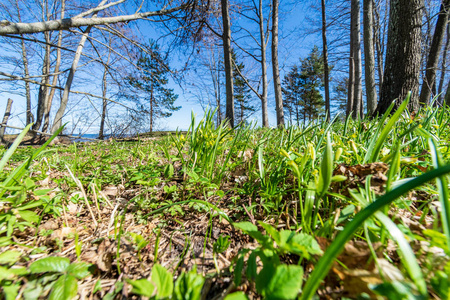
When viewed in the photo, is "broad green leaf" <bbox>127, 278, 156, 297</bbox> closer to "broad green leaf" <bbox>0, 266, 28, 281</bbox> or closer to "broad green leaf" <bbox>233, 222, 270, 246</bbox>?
"broad green leaf" <bbox>233, 222, 270, 246</bbox>

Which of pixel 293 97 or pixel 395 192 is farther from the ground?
pixel 293 97

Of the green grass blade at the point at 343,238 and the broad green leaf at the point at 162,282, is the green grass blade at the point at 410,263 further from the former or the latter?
the broad green leaf at the point at 162,282

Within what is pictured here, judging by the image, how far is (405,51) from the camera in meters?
2.80

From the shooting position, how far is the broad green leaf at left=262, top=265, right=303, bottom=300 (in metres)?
0.32

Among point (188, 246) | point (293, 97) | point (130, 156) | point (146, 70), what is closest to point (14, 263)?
point (188, 246)

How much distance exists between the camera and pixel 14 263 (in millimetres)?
560

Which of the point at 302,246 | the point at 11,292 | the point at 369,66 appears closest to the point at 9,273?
the point at 11,292

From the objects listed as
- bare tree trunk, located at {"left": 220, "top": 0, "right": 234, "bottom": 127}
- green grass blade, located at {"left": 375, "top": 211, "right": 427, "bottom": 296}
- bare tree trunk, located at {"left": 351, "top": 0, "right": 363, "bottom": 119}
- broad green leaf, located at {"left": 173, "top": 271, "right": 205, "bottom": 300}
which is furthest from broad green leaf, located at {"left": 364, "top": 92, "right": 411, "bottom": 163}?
bare tree trunk, located at {"left": 351, "top": 0, "right": 363, "bottom": 119}

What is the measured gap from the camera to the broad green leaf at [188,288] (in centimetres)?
38

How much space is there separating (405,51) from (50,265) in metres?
4.60

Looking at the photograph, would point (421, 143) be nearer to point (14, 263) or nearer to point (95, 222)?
point (95, 222)

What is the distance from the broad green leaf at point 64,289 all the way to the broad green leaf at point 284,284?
485 millimetres

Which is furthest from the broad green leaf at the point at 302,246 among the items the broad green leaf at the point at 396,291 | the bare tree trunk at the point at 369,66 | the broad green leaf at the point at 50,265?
the bare tree trunk at the point at 369,66

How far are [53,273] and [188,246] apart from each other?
40 cm
